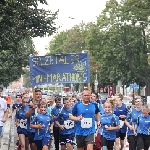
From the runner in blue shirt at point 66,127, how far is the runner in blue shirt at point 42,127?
1.38 metres

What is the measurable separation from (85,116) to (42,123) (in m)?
1.18

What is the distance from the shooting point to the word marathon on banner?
1240 centimetres

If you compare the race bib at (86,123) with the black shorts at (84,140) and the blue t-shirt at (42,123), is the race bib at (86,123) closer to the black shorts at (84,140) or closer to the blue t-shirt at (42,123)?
the black shorts at (84,140)

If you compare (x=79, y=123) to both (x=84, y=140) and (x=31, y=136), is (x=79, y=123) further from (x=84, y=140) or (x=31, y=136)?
(x=31, y=136)

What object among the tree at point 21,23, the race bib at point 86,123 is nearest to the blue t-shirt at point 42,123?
the race bib at point 86,123

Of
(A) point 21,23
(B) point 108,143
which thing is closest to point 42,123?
(B) point 108,143

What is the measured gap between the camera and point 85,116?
1067cm

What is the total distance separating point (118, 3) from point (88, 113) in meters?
46.3

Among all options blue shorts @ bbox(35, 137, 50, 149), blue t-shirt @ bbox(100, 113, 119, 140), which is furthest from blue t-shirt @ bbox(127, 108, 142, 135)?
blue shorts @ bbox(35, 137, 50, 149)

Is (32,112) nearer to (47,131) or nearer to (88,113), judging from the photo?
(47,131)

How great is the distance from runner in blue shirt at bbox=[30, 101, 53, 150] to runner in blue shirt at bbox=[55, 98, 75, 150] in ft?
4.54

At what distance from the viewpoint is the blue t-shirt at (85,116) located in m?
10.7

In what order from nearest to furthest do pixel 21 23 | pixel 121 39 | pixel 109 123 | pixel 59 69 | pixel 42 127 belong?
1. pixel 42 127
2. pixel 109 123
3. pixel 59 69
4. pixel 21 23
5. pixel 121 39

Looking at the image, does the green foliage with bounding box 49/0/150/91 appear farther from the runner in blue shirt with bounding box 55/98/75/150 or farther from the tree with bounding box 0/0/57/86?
the runner in blue shirt with bounding box 55/98/75/150
